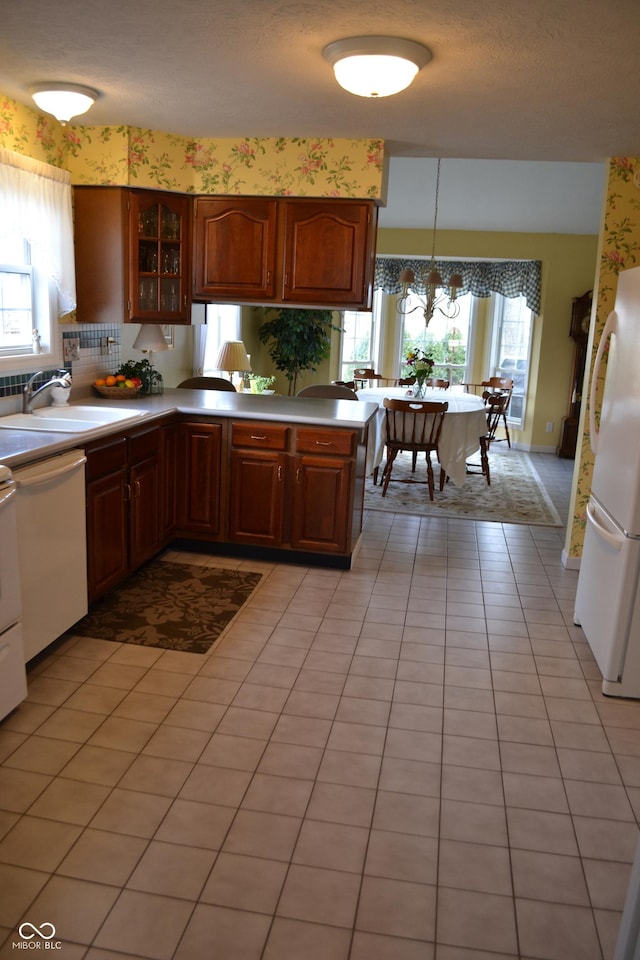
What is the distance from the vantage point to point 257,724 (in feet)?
8.72

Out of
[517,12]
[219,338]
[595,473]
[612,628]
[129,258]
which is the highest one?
[517,12]

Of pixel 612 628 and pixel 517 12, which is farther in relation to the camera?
pixel 612 628

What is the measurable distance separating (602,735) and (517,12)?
2.39 m

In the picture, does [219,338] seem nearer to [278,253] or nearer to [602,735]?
[278,253]

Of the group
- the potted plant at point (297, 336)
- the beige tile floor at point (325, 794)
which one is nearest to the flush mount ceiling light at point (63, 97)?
the beige tile floor at point (325, 794)

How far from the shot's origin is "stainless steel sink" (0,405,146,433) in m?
3.37

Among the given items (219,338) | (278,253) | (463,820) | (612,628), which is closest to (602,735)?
(612,628)

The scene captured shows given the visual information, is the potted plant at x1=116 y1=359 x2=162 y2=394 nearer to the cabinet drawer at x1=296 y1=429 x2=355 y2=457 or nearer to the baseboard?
the cabinet drawer at x1=296 y1=429 x2=355 y2=457

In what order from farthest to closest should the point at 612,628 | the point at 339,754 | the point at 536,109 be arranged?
the point at 536,109 < the point at 612,628 < the point at 339,754

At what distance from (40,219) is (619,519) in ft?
9.94

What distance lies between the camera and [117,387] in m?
4.41

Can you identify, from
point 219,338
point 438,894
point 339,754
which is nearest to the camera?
point 438,894

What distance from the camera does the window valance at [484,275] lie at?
327 inches

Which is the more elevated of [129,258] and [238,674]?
[129,258]
